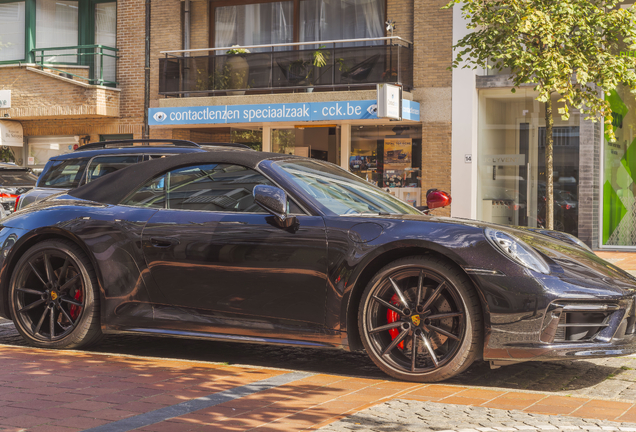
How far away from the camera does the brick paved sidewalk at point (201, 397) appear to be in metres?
3.74

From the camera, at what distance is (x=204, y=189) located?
5340 mm

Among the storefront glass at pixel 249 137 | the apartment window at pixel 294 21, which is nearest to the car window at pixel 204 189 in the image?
the apartment window at pixel 294 21

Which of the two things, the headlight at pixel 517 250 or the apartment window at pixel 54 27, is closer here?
the headlight at pixel 517 250

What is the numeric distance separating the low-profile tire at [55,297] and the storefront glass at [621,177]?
14.3 m

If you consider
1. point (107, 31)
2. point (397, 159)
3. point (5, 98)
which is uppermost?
point (107, 31)

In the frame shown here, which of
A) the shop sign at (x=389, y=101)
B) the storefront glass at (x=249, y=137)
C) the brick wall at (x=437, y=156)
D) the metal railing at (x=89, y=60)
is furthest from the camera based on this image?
A: the metal railing at (x=89, y=60)

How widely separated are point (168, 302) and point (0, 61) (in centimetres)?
2115

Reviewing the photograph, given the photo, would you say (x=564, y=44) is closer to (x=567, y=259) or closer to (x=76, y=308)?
(x=567, y=259)

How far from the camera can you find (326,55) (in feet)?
62.3

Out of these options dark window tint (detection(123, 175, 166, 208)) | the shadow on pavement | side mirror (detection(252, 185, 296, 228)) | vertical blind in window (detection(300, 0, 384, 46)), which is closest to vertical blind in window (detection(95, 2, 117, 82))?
vertical blind in window (detection(300, 0, 384, 46))

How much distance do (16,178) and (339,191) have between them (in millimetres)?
13860

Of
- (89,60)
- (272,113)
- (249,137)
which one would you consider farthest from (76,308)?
(89,60)

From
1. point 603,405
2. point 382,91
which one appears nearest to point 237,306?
point 603,405

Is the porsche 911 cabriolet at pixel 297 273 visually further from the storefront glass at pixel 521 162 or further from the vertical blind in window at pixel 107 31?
the vertical blind in window at pixel 107 31
